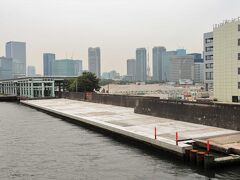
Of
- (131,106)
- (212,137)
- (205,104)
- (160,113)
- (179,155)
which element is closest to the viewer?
(179,155)

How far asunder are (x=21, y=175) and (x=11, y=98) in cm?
10052

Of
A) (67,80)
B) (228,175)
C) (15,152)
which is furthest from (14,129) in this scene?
(67,80)

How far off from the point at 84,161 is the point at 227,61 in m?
45.8

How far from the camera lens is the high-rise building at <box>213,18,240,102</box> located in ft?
195

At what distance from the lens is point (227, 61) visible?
202ft

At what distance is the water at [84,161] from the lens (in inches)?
767

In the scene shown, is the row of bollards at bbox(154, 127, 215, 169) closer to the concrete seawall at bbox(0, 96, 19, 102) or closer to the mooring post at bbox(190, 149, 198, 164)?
the mooring post at bbox(190, 149, 198, 164)

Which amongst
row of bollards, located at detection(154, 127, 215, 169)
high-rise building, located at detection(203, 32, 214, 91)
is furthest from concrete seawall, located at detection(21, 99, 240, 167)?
high-rise building, located at detection(203, 32, 214, 91)

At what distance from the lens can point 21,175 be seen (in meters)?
19.9

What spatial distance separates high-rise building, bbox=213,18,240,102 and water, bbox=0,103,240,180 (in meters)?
35.2

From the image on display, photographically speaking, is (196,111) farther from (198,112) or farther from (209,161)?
(209,161)

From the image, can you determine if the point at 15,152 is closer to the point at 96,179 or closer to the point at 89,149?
the point at 89,149

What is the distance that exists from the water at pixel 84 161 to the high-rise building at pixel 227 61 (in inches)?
1387

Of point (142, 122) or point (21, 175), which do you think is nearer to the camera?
point (21, 175)
